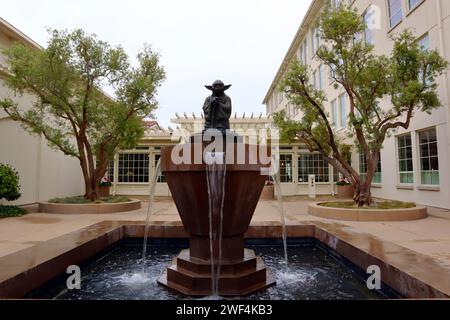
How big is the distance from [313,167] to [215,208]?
544 inches

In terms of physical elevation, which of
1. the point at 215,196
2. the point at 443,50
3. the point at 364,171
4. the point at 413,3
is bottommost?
the point at 215,196

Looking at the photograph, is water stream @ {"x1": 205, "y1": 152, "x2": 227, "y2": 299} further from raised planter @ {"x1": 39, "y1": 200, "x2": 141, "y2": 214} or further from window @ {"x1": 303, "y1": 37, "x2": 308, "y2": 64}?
window @ {"x1": 303, "y1": 37, "x2": 308, "y2": 64}

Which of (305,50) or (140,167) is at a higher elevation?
(305,50)

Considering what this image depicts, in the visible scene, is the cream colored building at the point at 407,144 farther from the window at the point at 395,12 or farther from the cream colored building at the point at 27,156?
the cream colored building at the point at 27,156

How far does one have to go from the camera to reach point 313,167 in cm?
1645

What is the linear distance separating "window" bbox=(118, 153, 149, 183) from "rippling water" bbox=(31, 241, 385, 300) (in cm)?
1189

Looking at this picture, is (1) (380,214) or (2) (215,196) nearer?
(2) (215,196)

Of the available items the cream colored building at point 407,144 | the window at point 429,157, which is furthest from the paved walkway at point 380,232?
the cream colored building at point 407,144

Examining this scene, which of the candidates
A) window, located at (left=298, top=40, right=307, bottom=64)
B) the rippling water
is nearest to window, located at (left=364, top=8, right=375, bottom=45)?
window, located at (left=298, top=40, right=307, bottom=64)

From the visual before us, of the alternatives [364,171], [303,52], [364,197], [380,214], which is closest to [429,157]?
[364,197]

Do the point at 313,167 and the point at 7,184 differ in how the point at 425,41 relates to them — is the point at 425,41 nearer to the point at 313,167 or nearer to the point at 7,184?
the point at 313,167

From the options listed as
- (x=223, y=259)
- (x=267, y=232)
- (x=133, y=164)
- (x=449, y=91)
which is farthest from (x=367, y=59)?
(x=133, y=164)

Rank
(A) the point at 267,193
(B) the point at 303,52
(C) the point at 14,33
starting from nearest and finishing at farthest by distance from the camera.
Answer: (C) the point at 14,33 → (A) the point at 267,193 → (B) the point at 303,52
